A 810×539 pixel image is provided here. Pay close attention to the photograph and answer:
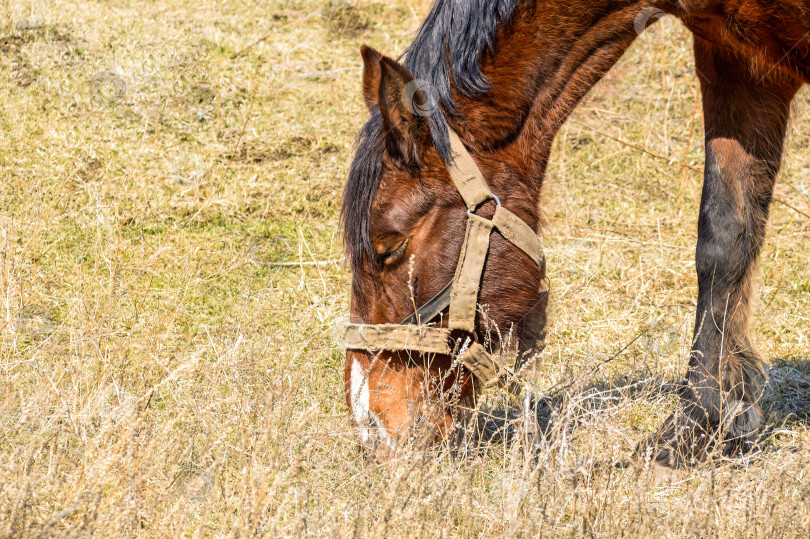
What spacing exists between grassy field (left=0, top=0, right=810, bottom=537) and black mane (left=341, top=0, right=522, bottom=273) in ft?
1.89

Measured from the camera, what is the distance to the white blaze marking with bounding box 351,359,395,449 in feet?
8.30

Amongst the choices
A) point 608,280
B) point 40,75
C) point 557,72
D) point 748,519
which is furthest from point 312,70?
point 748,519

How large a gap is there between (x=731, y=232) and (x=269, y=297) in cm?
229

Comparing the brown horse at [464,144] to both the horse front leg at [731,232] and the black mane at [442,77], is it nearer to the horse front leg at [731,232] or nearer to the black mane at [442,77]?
the black mane at [442,77]

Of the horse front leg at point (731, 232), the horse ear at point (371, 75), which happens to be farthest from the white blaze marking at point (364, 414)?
the horse front leg at point (731, 232)

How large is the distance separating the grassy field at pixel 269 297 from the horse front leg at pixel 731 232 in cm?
18

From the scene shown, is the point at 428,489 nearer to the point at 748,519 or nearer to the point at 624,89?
the point at 748,519

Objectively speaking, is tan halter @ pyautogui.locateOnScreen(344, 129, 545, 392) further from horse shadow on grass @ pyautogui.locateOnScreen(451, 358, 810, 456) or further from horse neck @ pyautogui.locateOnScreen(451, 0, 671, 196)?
horse shadow on grass @ pyautogui.locateOnScreen(451, 358, 810, 456)

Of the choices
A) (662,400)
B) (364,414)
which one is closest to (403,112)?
(364,414)

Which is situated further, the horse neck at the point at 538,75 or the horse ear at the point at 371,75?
the horse neck at the point at 538,75

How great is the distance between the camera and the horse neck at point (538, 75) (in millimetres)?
2637

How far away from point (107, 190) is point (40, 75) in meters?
1.54

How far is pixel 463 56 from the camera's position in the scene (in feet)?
8.45

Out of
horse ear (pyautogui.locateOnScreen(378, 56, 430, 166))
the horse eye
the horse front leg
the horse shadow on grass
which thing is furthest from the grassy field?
horse ear (pyautogui.locateOnScreen(378, 56, 430, 166))
